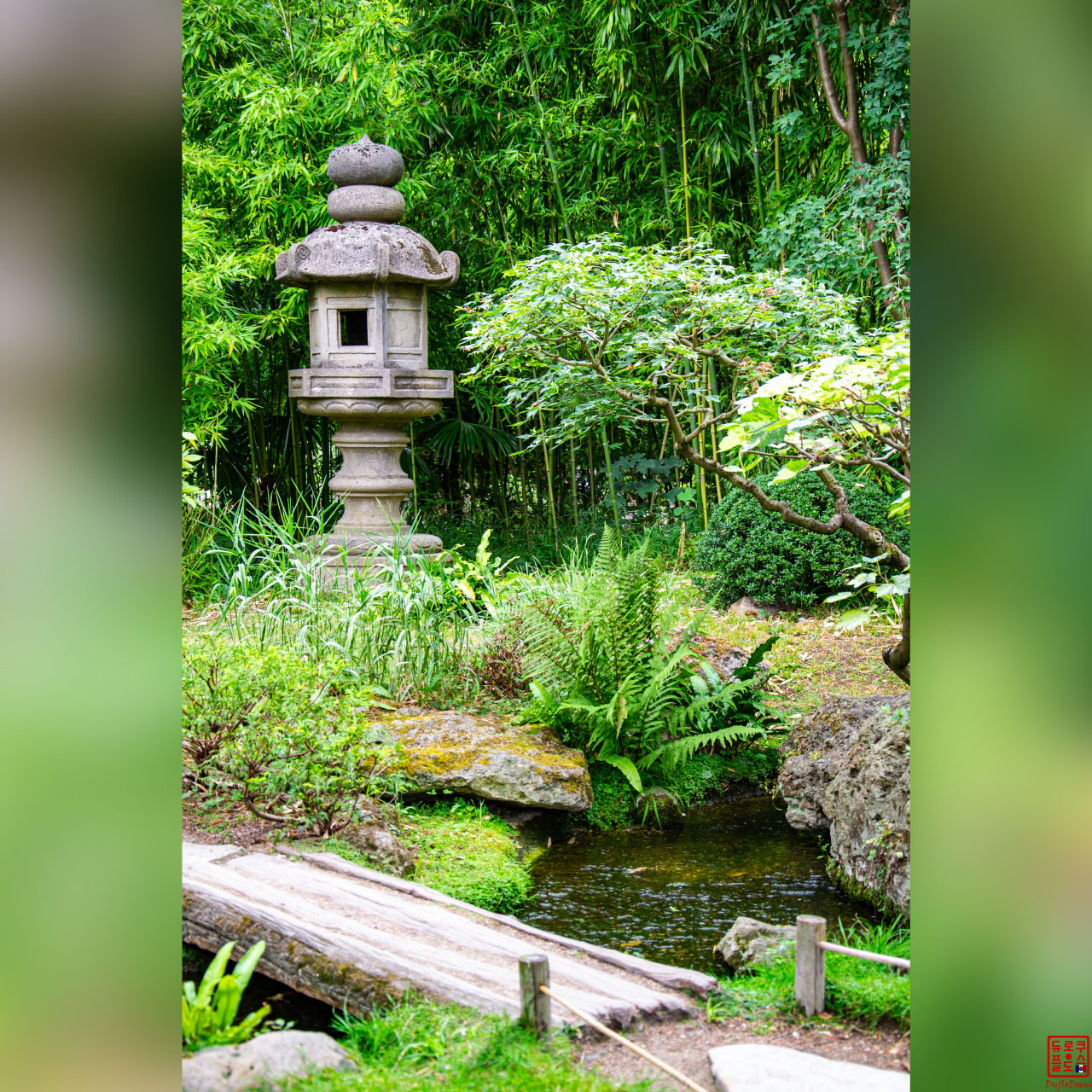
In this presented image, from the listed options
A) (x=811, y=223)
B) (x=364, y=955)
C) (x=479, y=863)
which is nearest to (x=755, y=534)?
(x=811, y=223)

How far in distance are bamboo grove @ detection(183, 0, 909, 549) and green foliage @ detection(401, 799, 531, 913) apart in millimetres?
3145

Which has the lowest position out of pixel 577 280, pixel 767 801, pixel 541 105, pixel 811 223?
pixel 767 801

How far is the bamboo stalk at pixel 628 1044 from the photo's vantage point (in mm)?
1740

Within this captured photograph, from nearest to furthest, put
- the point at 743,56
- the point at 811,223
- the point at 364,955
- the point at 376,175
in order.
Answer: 1. the point at 364,955
2. the point at 376,175
3. the point at 811,223
4. the point at 743,56

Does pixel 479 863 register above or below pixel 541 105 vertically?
below

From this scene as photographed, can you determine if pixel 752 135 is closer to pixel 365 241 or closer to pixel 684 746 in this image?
pixel 365 241

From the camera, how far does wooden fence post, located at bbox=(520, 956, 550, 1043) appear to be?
6.47 feet

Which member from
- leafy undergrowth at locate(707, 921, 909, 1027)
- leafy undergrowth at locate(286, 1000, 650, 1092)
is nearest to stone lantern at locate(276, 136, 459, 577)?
leafy undergrowth at locate(707, 921, 909, 1027)

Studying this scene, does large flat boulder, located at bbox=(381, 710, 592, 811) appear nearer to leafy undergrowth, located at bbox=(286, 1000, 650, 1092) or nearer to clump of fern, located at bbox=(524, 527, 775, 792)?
clump of fern, located at bbox=(524, 527, 775, 792)

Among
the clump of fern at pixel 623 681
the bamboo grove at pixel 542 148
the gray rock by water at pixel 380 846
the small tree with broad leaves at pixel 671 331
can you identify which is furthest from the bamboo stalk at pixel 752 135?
the gray rock by water at pixel 380 846
